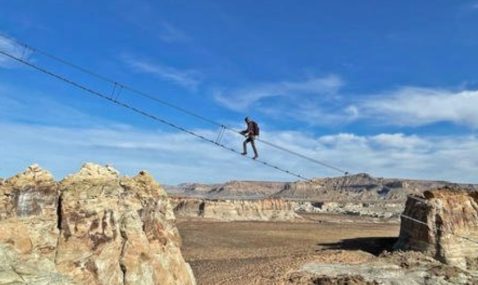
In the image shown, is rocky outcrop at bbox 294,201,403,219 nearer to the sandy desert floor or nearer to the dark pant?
the sandy desert floor

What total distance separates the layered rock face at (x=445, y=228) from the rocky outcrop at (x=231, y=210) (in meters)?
68.6

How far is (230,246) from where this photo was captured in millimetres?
60656

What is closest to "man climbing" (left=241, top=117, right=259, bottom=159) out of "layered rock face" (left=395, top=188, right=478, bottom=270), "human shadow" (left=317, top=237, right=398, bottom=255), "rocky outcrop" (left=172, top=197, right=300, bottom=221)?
"layered rock face" (left=395, top=188, right=478, bottom=270)

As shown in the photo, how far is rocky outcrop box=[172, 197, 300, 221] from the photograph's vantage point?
370ft

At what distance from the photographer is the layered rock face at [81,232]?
2008 cm

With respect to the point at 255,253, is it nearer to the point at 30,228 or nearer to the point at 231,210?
the point at 30,228

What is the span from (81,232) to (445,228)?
34.2 m

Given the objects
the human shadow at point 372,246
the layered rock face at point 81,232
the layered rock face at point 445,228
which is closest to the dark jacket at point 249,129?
the layered rock face at point 81,232

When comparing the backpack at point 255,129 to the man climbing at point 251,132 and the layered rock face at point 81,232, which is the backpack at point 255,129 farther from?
the layered rock face at point 81,232

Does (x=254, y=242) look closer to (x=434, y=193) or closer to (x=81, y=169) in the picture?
(x=434, y=193)

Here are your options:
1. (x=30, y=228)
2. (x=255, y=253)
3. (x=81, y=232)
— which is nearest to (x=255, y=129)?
(x=81, y=232)

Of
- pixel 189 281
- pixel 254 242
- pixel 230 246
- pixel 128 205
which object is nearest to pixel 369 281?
pixel 189 281

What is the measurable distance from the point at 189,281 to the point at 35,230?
32.9ft

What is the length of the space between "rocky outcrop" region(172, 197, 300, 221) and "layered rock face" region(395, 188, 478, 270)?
68556 millimetres
